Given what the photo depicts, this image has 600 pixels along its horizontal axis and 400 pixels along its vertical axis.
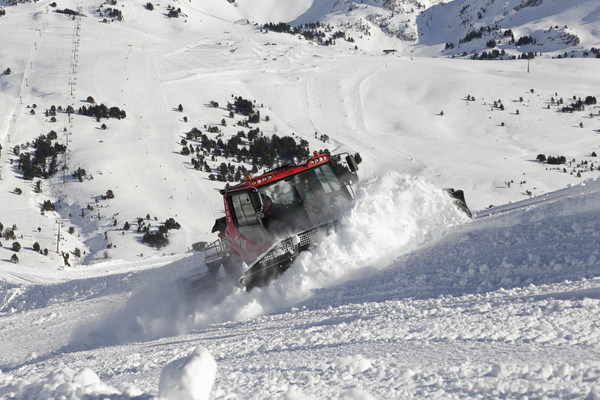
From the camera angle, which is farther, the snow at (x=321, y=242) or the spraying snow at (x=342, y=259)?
the spraying snow at (x=342, y=259)

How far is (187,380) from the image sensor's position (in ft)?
11.0

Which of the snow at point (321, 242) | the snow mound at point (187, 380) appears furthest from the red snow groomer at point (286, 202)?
the snow mound at point (187, 380)

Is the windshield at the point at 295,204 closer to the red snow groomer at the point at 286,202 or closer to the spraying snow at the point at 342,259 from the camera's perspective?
the red snow groomer at the point at 286,202

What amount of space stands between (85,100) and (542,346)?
50194 mm

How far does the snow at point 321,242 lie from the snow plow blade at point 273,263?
16cm

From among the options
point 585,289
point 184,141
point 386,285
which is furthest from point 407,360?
point 184,141

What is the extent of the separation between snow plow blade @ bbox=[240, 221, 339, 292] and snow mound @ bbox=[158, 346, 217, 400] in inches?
195

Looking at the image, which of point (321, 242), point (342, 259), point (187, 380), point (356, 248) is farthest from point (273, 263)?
point (187, 380)

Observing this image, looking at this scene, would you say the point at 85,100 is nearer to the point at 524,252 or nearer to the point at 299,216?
the point at 299,216

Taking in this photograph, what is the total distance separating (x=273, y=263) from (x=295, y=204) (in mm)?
1590

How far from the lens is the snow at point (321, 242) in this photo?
4.27 metres

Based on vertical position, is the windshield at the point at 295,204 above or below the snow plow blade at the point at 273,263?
above

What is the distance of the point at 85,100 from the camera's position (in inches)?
1897

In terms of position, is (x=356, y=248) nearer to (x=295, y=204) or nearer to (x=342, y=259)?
(x=342, y=259)
